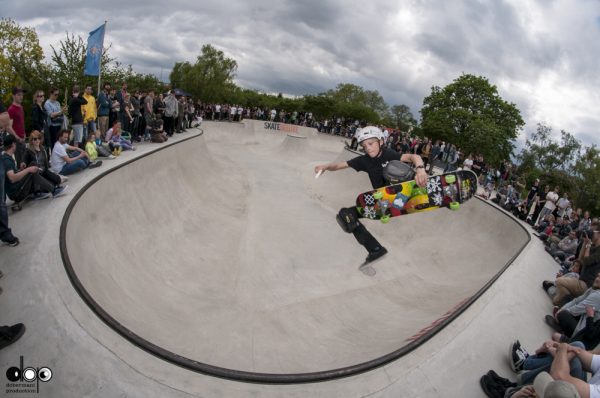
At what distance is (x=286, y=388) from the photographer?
10.9ft

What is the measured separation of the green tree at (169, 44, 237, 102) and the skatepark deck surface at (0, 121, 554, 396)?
176 feet

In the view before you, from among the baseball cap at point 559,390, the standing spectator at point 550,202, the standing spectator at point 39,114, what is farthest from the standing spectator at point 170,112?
the standing spectator at point 550,202

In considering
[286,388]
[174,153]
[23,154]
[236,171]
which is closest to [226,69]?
[236,171]

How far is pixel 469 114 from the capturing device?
36.7 meters

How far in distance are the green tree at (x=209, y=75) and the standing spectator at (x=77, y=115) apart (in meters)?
56.2

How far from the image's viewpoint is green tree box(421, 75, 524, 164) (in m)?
36.3

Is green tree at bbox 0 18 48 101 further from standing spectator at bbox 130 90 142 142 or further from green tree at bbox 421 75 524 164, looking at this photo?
green tree at bbox 421 75 524 164

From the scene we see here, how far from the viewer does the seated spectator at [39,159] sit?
5445 mm

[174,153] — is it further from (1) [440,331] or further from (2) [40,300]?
(1) [440,331]

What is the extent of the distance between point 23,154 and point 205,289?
3752mm

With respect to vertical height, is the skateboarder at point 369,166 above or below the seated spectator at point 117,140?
above

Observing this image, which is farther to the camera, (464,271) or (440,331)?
(464,271)

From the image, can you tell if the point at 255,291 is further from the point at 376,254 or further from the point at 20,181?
the point at 20,181

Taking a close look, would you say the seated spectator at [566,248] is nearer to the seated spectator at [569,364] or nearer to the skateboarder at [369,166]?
the skateboarder at [369,166]
